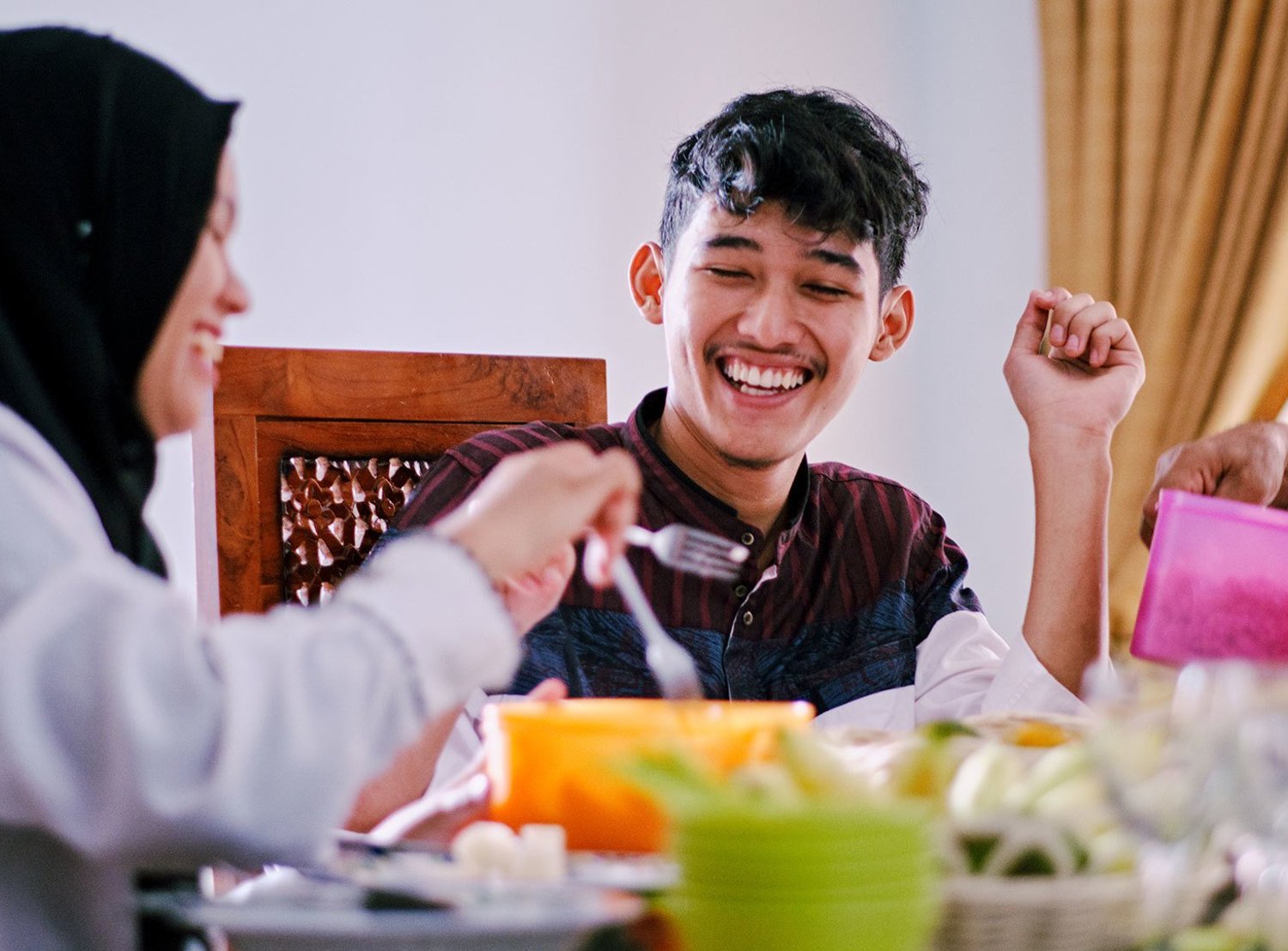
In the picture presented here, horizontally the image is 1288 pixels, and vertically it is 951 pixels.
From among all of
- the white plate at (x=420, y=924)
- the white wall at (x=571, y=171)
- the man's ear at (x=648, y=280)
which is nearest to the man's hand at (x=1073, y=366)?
the man's ear at (x=648, y=280)

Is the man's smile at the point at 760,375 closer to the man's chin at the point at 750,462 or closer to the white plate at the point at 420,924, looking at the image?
the man's chin at the point at 750,462

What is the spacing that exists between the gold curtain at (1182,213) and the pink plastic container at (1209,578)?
176 cm

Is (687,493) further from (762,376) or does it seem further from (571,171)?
(571,171)

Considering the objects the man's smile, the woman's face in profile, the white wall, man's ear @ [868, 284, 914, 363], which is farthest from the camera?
the white wall

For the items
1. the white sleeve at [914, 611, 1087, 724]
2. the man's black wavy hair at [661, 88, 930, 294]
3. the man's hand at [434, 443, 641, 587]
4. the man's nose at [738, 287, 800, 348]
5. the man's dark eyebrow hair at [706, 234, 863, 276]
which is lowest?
the white sleeve at [914, 611, 1087, 724]

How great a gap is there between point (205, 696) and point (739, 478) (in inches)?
43.9

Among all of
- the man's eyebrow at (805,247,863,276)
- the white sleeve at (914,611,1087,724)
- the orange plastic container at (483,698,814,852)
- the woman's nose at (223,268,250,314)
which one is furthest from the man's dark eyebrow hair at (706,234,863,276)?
the orange plastic container at (483,698,814,852)

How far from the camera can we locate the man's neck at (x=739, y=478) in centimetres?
171

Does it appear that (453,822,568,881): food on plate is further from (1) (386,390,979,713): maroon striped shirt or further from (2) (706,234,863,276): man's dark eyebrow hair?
(2) (706,234,863,276): man's dark eyebrow hair

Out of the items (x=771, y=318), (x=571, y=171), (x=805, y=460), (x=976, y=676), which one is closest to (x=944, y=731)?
(x=976, y=676)

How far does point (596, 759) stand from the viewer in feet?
2.45

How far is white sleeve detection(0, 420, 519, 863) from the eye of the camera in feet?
2.10

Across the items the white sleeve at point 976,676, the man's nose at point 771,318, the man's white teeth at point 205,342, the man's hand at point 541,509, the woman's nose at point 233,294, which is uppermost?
the woman's nose at point 233,294

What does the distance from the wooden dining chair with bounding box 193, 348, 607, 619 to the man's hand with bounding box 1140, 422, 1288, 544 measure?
0.74 meters
